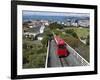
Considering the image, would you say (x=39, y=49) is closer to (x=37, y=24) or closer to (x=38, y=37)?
(x=38, y=37)

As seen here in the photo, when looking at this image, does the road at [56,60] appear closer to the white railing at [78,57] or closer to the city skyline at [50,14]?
the white railing at [78,57]

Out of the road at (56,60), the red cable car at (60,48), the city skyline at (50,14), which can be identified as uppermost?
the city skyline at (50,14)

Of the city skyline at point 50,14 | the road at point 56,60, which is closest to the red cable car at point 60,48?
the road at point 56,60

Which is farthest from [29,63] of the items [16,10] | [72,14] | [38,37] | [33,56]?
[72,14]

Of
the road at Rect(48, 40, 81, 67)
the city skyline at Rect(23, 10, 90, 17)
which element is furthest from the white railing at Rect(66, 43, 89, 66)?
the city skyline at Rect(23, 10, 90, 17)

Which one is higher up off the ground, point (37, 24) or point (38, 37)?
point (37, 24)

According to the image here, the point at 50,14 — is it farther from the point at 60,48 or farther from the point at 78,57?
the point at 78,57

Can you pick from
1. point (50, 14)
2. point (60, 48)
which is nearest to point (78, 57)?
point (60, 48)

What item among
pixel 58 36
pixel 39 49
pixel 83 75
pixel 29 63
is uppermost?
pixel 58 36
